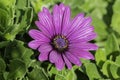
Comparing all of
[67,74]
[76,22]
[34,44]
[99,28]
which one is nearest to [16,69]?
[34,44]

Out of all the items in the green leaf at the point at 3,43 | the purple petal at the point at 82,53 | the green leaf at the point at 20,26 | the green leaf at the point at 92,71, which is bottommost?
the green leaf at the point at 92,71

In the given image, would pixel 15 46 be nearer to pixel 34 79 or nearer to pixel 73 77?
pixel 34 79

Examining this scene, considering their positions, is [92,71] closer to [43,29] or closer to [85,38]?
[85,38]

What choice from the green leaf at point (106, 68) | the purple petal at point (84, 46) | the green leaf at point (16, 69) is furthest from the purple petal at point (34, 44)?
the green leaf at point (106, 68)

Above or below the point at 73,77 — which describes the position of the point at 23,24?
above

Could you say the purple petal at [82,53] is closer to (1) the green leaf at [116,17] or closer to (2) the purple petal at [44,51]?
(2) the purple petal at [44,51]

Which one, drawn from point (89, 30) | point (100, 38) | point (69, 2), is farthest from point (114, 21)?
point (89, 30)
